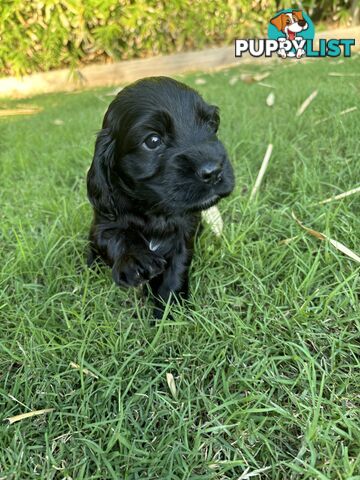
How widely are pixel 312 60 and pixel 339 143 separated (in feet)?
10.6

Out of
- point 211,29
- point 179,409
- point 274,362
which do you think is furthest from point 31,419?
point 211,29

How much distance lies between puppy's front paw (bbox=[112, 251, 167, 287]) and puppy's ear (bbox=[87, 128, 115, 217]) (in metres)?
0.22

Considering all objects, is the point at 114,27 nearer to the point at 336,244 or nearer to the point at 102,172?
the point at 102,172

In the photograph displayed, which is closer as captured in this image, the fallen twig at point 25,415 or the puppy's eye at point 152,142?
the fallen twig at point 25,415

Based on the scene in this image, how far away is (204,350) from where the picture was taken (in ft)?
4.89

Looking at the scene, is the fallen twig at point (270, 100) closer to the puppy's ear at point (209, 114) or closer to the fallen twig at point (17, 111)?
the puppy's ear at point (209, 114)

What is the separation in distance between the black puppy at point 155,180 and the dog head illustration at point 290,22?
4557 millimetres

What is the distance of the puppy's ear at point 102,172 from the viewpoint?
1684 mm

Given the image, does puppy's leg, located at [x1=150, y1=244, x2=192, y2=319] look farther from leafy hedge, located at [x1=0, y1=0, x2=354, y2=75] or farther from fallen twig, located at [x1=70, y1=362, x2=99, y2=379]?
leafy hedge, located at [x1=0, y1=0, x2=354, y2=75]

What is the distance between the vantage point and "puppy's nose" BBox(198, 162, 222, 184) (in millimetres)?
1479

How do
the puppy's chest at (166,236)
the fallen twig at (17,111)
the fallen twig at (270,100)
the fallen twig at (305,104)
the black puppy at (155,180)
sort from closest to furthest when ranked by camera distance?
the black puppy at (155,180) < the puppy's chest at (166,236) < the fallen twig at (305,104) < the fallen twig at (270,100) < the fallen twig at (17,111)

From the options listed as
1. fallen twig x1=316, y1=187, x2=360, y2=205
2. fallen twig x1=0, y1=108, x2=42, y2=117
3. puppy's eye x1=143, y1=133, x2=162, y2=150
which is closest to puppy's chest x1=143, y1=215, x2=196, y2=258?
puppy's eye x1=143, y1=133, x2=162, y2=150

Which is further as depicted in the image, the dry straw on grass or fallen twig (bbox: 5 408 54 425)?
the dry straw on grass

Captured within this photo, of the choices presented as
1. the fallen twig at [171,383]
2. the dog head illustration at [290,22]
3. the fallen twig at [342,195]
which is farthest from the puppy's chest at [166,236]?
the dog head illustration at [290,22]
